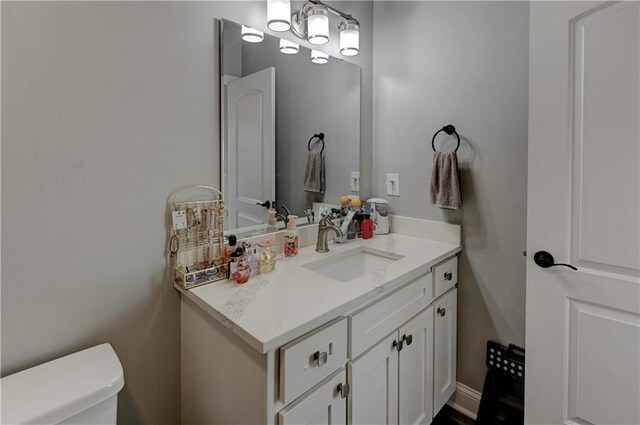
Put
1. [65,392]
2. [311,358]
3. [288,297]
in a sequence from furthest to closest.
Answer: [288,297] → [311,358] → [65,392]

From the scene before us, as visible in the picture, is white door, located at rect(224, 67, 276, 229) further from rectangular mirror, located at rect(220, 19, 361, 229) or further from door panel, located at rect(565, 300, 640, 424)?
door panel, located at rect(565, 300, 640, 424)

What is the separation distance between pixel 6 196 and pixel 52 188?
0.10 meters

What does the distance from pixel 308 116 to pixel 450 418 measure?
69.4 inches

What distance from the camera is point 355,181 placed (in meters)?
1.97

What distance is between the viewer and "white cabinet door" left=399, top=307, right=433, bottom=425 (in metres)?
1.33

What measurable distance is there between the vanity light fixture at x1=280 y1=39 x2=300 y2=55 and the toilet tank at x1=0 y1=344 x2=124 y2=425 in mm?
1388

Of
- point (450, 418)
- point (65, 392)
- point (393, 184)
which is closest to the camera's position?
point (65, 392)

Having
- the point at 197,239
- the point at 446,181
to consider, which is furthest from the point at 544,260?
the point at 197,239

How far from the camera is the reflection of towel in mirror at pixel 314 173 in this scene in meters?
1.73

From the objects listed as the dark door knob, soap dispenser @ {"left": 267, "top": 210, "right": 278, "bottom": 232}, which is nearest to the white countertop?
soap dispenser @ {"left": 267, "top": 210, "right": 278, "bottom": 232}

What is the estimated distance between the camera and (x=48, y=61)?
928mm

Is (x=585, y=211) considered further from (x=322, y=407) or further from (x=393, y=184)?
(x=322, y=407)

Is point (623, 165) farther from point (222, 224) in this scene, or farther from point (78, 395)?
point (78, 395)

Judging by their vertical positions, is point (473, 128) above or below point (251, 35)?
below
